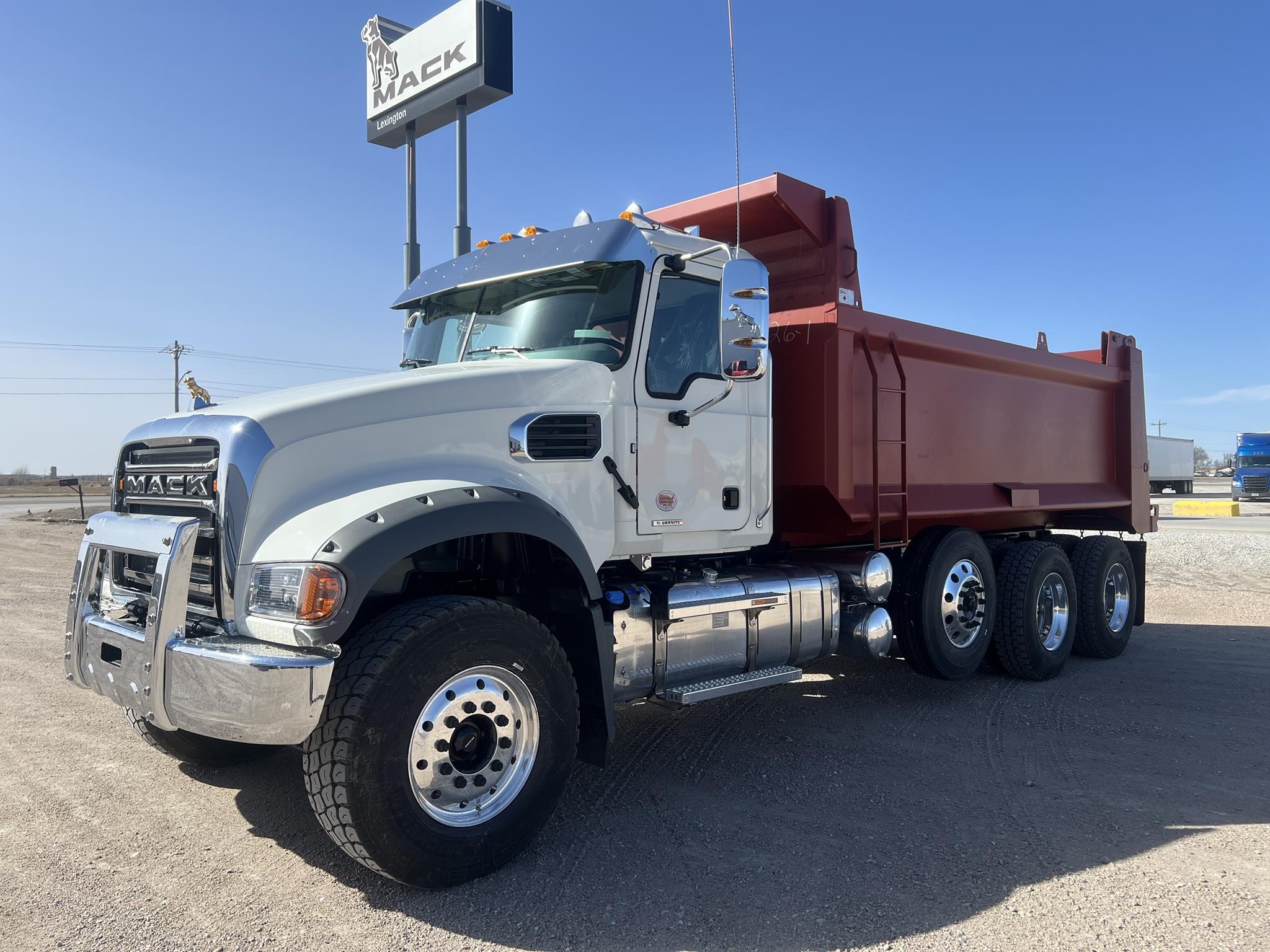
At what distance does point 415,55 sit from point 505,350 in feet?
44.1

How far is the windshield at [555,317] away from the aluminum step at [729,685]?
5.55 ft

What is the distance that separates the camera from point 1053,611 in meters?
7.55

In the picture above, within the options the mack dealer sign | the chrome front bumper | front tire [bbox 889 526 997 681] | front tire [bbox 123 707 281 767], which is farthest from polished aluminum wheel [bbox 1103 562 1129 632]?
the mack dealer sign

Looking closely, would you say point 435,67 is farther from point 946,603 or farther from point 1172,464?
point 1172,464

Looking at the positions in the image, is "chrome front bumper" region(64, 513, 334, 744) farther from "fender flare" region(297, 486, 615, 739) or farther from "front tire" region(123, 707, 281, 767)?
"front tire" region(123, 707, 281, 767)

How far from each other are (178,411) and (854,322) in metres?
3.83

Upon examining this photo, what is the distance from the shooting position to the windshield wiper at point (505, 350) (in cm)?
448

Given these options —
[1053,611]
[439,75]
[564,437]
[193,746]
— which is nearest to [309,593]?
[564,437]

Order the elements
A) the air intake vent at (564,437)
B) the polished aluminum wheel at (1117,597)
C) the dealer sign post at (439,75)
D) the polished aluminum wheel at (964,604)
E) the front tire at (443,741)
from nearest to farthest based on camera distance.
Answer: the front tire at (443,741), the air intake vent at (564,437), the polished aluminum wheel at (964,604), the polished aluminum wheel at (1117,597), the dealer sign post at (439,75)

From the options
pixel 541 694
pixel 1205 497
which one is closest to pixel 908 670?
pixel 541 694

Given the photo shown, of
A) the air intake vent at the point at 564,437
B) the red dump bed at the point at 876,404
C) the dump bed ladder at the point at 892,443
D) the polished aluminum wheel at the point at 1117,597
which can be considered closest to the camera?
the air intake vent at the point at 564,437

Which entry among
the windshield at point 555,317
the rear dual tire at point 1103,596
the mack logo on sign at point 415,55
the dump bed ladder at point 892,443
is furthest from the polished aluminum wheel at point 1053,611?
the mack logo on sign at point 415,55

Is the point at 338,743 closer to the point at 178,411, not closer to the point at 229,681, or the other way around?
the point at 229,681

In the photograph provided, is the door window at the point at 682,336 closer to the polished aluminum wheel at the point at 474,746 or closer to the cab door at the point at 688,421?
the cab door at the point at 688,421
